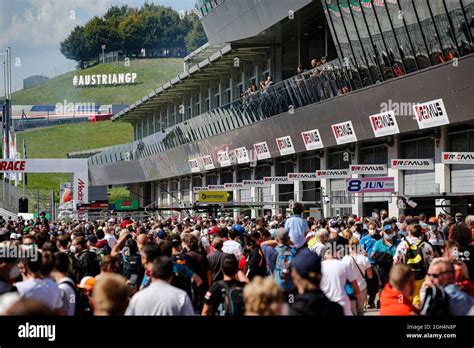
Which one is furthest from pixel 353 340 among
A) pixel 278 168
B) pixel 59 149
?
pixel 59 149

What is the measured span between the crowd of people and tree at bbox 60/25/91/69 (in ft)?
102

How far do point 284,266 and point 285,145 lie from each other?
103ft

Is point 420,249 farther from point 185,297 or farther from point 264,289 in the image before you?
point 264,289

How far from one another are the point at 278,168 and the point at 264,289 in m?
44.0

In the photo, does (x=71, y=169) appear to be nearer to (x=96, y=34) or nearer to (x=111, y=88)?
(x=96, y=34)

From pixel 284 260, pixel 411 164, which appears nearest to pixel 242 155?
pixel 411 164

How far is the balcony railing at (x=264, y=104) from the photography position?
3912cm

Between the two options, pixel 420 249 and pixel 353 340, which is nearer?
pixel 353 340

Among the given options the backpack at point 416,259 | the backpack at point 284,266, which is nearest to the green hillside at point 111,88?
the backpack at point 416,259

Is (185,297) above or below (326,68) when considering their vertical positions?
below

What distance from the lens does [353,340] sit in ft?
37.8

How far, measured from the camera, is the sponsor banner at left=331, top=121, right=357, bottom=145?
38.0 m

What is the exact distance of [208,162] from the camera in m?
59.4

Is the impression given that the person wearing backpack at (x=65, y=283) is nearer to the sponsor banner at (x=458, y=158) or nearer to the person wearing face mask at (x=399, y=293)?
the person wearing face mask at (x=399, y=293)
